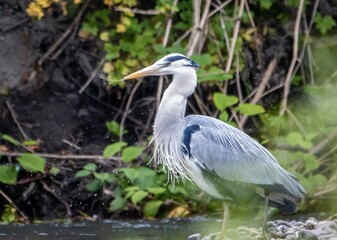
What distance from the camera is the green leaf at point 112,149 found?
27.1 feet

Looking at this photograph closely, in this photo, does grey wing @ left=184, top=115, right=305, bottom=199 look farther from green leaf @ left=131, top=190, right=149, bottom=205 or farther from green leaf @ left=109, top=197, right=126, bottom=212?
green leaf @ left=109, top=197, right=126, bottom=212

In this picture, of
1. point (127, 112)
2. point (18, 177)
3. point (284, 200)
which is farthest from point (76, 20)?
point (284, 200)

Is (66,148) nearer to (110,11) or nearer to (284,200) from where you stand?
(110,11)

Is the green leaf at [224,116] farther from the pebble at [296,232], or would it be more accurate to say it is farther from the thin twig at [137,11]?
the pebble at [296,232]

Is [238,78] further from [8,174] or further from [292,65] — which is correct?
[8,174]

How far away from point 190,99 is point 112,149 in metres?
1.26

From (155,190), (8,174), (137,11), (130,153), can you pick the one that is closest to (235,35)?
(137,11)

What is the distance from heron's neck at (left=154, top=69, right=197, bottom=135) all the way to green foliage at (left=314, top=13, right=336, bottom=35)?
333 centimetres

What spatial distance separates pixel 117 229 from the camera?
772cm

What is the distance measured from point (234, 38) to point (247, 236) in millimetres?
3283

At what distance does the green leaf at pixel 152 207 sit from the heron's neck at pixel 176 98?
1.45 m

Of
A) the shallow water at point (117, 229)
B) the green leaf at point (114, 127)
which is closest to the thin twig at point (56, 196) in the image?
the shallow water at point (117, 229)

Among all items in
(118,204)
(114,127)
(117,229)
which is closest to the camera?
(117,229)

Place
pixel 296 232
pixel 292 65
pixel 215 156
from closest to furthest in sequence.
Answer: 1. pixel 296 232
2. pixel 215 156
3. pixel 292 65
